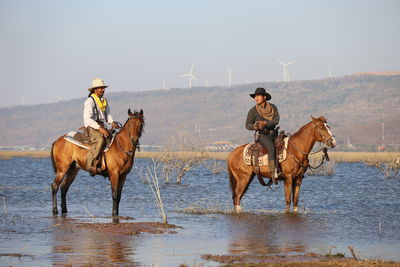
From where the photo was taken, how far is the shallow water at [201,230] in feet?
33.9

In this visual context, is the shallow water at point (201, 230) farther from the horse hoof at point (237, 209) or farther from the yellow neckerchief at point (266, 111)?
the yellow neckerchief at point (266, 111)

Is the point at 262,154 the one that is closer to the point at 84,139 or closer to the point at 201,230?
the point at 201,230

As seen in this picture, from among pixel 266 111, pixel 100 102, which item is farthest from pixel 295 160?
pixel 100 102

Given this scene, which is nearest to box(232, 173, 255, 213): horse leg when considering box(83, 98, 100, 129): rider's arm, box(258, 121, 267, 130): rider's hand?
box(258, 121, 267, 130): rider's hand

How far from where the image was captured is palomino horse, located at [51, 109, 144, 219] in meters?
14.3

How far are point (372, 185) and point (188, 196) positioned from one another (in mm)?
7905

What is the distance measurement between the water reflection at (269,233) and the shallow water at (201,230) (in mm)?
14

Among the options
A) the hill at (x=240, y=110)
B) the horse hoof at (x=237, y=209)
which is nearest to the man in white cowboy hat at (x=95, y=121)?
the horse hoof at (x=237, y=209)

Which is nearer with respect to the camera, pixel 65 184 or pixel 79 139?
pixel 79 139

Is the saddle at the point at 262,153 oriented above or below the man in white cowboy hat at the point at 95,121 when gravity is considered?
below

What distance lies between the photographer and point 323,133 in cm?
1525

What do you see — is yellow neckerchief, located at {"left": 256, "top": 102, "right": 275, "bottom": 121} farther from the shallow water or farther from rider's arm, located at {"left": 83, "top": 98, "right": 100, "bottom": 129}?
rider's arm, located at {"left": 83, "top": 98, "right": 100, "bottom": 129}

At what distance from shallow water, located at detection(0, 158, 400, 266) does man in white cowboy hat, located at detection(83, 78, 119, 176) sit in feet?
3.29

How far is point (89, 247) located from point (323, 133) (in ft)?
20.2
